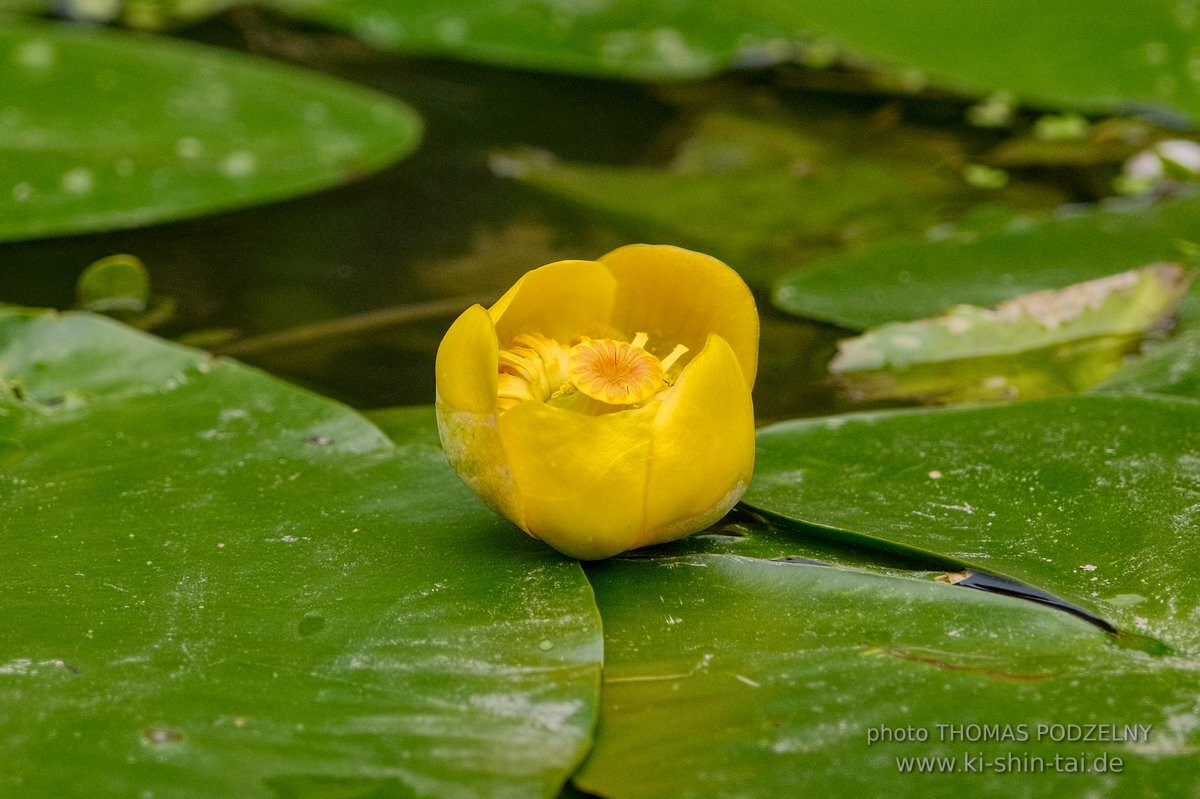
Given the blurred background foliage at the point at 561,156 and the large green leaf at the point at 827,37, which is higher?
the large green leaf at the point at 827,37

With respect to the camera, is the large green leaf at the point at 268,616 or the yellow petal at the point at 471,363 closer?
the large green leaf at the point at 268,616

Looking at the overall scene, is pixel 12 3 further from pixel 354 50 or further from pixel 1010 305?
pixel 1010 305

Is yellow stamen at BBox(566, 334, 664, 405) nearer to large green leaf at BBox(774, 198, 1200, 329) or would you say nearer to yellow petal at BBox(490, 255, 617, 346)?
yellow petal at BBox(490, 255, 617, 346)

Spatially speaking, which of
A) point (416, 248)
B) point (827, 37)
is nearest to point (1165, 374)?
→ point (416, 248)

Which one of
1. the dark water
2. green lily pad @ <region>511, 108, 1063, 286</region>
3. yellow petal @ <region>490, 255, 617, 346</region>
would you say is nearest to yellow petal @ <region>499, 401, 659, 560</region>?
yellow petal @ <region>490, 255, 617, 346</region>

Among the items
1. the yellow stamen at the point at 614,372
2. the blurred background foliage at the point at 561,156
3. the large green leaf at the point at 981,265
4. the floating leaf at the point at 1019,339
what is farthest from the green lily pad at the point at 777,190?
the yellow stamen at the point at 614,372

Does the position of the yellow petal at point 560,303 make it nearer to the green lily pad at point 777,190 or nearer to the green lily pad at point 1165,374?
the green lily pad at point 1165,374

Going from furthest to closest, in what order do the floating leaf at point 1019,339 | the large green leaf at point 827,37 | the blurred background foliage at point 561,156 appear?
the large green leaf at point 827,37 → the blurred background foliage at point 561,156 → the floating leaf at point 1019,339

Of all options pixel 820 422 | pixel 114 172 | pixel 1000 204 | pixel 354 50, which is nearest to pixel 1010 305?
pixel 820 422
